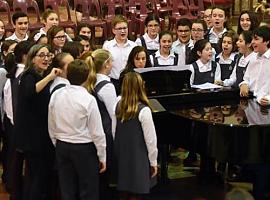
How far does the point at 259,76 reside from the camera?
579 centimetres

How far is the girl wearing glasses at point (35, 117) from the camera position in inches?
194

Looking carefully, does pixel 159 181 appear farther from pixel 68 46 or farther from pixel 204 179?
pixel 68 46

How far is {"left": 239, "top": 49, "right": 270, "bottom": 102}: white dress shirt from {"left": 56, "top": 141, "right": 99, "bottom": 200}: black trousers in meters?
1.85

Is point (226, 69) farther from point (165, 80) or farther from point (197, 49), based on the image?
point (165, 80)

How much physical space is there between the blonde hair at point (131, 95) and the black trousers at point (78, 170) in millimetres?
383

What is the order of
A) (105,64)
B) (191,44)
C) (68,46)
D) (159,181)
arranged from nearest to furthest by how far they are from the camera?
(105,64) → (68,46) → (159,181) → (191,44)

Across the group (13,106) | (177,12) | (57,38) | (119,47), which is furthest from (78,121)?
(177,12)

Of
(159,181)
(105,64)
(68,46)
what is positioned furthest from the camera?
(159,181)

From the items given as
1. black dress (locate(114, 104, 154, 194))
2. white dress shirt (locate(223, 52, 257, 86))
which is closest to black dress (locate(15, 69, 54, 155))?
black dress (locate(114, 104, 154, 194))

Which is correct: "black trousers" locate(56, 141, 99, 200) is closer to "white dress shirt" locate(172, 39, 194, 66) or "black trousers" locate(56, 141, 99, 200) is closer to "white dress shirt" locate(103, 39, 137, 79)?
"white dress shirt" locate(103, 39, 137, 79)

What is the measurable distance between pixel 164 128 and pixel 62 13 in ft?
22.8

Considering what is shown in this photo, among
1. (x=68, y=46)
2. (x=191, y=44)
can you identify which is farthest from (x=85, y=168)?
(x=191, y=44)

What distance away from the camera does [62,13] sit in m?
12.1

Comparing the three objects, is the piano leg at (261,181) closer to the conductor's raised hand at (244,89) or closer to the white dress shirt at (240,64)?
the conductor's raised hand at (244,89)
